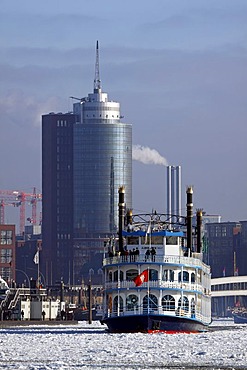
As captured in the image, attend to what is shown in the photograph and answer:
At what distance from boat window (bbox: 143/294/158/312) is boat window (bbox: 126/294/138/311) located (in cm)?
84

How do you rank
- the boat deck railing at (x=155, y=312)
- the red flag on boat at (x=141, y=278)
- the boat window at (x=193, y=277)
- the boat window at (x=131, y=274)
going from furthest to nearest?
the boat window at (x=193, y=277) → the boat window at (x=131, y=274) → the boat deck railing at (x=155, y=312) → the red flag on boat at (x=141, y=278)

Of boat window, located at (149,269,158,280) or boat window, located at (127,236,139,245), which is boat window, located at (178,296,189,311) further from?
boat window, located at (127,236,139,245)

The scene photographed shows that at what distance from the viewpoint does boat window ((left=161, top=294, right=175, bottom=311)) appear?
11675 cm

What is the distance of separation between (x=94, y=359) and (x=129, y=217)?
199 feet

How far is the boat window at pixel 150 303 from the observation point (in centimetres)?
11612

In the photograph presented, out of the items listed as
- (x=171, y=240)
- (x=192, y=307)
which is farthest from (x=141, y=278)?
(x=192, y=307)

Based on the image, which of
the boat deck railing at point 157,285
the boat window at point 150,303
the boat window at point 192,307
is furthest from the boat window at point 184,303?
the boat window at point 150,303

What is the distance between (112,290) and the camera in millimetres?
119188

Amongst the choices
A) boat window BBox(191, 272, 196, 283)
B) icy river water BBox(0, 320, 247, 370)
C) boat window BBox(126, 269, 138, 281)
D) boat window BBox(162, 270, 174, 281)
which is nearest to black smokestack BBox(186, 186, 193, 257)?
boat window BBox(191, 272, 196, 283)

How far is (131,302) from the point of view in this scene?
4619 inches

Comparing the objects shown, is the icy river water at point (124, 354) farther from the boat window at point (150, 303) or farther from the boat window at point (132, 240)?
the boat window at point (132, 240)

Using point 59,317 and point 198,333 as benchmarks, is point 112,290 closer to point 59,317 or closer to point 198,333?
point 198,333

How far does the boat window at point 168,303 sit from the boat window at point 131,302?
2.16 metres

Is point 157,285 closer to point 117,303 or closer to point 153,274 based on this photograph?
point 153,274
